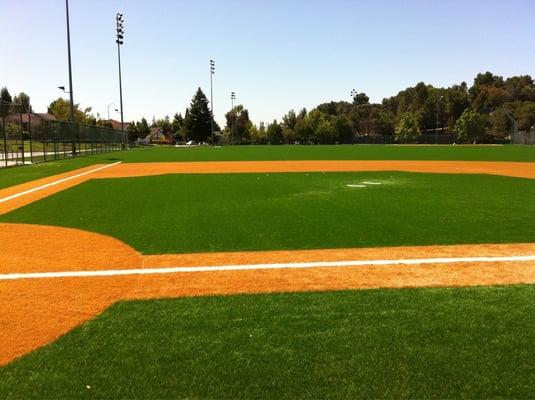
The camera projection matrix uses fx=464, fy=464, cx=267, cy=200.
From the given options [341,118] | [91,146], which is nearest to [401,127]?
[341,118]

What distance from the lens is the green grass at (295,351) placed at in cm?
329

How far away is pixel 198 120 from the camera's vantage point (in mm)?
130500

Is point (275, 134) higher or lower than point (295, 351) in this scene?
higher

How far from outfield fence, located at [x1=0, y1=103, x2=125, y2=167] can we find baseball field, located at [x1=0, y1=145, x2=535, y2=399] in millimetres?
20793

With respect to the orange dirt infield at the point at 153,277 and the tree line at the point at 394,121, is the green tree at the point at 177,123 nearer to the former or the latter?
the tree line at the point at 394,121

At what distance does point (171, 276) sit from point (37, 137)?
2992 centimetres

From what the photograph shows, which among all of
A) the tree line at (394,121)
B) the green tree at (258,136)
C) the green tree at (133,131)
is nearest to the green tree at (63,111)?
the tree line at (394,121)

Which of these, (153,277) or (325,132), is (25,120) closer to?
(153,277)

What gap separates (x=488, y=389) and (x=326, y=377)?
3.69 ft

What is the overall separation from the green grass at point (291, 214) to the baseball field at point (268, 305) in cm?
8

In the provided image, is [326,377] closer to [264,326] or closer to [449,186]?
[264,326]

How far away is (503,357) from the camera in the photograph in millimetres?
3684

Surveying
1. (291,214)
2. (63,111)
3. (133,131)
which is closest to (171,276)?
(291,214)

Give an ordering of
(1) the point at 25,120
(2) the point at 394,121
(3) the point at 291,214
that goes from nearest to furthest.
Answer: (3) the point at 291,214, (1) the point at 25,120, (2) the point at 394,121
